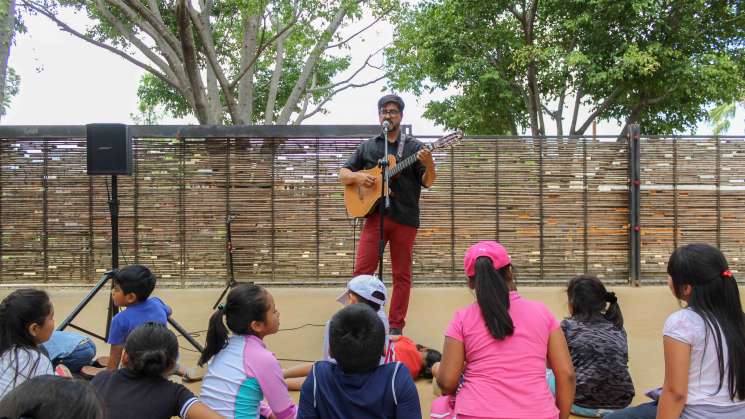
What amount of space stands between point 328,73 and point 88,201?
12.1 m

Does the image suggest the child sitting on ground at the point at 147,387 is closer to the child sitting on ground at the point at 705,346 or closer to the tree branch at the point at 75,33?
the child sitting on ground at the point at 705,346

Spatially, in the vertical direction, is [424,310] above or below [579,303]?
below

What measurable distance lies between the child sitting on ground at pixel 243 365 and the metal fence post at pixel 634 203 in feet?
20.4

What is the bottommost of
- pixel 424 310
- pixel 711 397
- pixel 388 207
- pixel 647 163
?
pixel 424 310

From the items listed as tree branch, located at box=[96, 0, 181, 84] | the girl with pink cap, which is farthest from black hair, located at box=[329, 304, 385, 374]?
tree branch, located at box=[96, 0, 181, 84]

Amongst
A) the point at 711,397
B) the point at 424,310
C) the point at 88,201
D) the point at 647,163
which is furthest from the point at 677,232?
the point at 88,201

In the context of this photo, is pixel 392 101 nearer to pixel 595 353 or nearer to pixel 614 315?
Answer: pixel 614 315

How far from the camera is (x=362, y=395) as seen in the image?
1962 millimetres

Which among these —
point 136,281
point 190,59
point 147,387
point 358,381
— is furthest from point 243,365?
point 190,59

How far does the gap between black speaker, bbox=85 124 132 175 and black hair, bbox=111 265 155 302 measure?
6.50 ft

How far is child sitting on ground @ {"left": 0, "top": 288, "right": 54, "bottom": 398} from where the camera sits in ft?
7.22

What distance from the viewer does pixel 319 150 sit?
24.8ft

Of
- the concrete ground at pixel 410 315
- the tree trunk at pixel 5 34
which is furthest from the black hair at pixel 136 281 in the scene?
the tree trunk at pixel 5 34

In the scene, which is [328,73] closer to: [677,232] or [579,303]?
[677,232]
